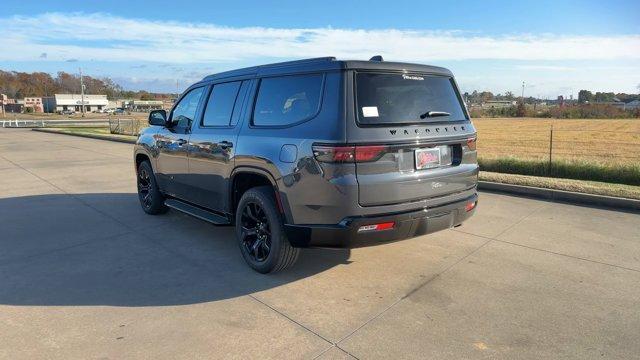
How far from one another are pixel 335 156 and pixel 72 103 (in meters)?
146

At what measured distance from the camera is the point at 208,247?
5.15 metres

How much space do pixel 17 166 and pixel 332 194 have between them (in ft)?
40.0

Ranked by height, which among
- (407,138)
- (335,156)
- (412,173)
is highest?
(407,138)

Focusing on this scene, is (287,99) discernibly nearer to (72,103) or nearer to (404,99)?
(404,99)

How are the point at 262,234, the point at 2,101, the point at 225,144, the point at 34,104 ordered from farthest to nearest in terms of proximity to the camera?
the point at 34,104
the point at 2,101
the point at 225,144
the point at 262,234

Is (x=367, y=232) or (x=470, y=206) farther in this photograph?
(x=470, y=206)

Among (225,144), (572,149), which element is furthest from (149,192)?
(572,149)

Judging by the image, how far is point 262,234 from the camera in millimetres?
4312

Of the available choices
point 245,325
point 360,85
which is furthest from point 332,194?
point 245,325

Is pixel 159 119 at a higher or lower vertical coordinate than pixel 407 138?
higher

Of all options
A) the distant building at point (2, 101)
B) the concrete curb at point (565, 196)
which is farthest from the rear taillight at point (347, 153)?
the distant building at point (2, 101)

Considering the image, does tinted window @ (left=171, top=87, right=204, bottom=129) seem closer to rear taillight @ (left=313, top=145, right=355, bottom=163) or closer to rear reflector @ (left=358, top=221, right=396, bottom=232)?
rear taillight @ (left=313, top=145, right=355, bottom=163)

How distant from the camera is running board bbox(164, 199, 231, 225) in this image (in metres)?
4.84

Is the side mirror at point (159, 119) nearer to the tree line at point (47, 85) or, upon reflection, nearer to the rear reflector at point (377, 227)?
the rear reflector at point (377, 227)
